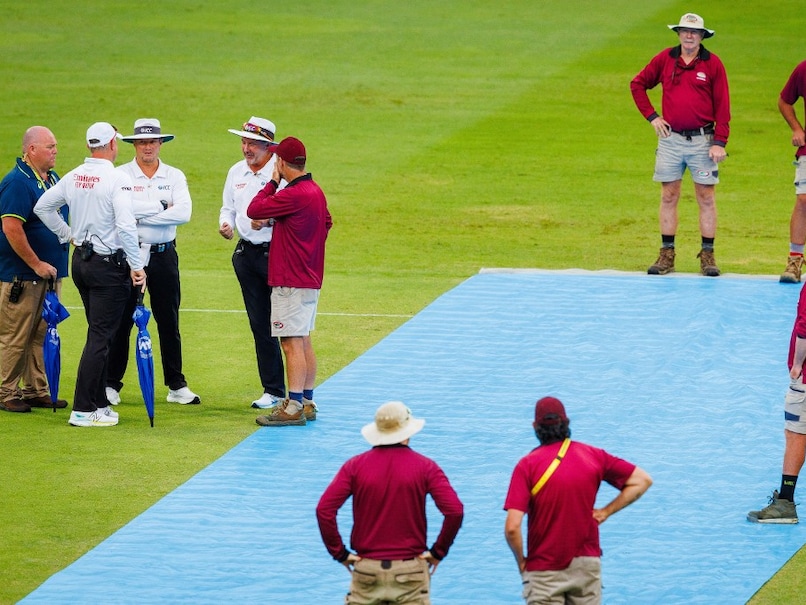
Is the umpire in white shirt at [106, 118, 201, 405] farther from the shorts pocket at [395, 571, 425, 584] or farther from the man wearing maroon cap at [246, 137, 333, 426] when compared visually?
the shorts pocket at [395, 571, 425, 584]

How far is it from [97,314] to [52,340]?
48 cm

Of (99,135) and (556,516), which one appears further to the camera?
(99,135)

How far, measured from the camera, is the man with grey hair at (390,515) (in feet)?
22.1

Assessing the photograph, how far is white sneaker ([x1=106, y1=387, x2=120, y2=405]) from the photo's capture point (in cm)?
1166

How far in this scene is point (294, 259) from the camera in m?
10.7

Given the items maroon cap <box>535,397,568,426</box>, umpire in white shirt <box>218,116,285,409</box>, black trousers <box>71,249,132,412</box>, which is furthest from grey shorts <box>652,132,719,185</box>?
maroon cap <box>535,397,568,426</box>

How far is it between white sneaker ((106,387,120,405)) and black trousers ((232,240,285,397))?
1180 millimetres

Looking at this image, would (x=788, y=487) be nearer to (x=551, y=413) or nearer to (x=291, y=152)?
(x=551, y=413)

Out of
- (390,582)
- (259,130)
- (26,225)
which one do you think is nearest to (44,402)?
(26,225)

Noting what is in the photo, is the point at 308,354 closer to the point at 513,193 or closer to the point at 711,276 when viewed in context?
the point at 711,276

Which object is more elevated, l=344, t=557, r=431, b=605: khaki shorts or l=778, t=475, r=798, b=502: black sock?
l=344, t=557, r=431, b=605: khaki shorts

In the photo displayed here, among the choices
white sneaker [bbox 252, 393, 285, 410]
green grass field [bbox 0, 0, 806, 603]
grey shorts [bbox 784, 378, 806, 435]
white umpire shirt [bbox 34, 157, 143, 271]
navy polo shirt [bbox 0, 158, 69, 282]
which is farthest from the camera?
white sneaker [bbox 252, 393, 285, 410]

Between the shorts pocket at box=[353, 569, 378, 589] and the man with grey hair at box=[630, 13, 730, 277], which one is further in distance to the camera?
the man with grey hair at box=[630, 13, 730, 277]

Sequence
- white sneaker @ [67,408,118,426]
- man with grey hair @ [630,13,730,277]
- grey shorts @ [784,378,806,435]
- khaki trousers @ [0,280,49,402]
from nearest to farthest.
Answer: grey shorts @ [784,378,806,435] → white sneaker @ [67,408,118,426] → khaki trousers @ [0,280,49,402] → man with grey hair @ [630,13,730,277]
